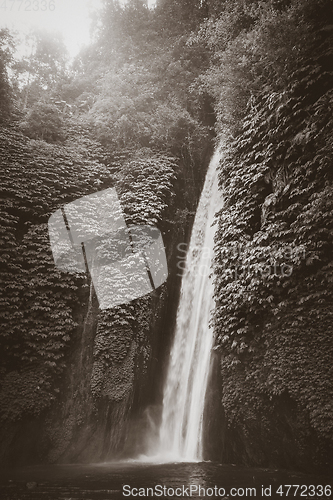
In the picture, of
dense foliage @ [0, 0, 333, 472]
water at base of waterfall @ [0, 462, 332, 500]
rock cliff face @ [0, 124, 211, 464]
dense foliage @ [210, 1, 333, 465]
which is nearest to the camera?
water at base of waterfall @ [0, 462, 332, 500]

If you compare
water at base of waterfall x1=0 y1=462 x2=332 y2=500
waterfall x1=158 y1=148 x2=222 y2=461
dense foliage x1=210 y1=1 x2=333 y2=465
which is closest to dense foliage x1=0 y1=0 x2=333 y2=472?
dense foliage x1=210 y1=1 x2=333 y2=465

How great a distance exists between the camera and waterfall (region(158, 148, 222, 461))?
7742mm

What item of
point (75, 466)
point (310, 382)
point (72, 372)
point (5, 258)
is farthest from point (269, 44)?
point (75, 466)

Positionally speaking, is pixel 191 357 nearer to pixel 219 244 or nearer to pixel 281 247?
pixel 219 244

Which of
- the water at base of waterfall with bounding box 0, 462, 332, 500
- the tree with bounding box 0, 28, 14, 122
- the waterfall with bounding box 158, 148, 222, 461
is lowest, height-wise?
the water at base of waterfall with bounding box 0, 462, 332, 500

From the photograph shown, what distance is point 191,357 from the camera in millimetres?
8656

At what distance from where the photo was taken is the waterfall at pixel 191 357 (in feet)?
25.4

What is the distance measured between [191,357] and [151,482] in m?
3.87

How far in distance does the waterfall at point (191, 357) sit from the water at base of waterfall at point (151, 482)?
1346 millimetres

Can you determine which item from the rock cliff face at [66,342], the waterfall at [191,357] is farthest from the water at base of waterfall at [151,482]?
the waterfall at [191,357]

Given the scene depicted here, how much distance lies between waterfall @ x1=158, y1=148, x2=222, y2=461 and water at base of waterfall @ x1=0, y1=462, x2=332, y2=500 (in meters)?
1.35

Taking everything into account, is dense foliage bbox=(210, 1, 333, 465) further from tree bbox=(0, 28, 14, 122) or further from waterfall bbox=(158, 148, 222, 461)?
tree bbox=(0, 28, 14, 122)

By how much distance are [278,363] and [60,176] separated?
914 centimetres

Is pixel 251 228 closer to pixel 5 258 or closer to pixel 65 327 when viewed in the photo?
pixel 65 327
